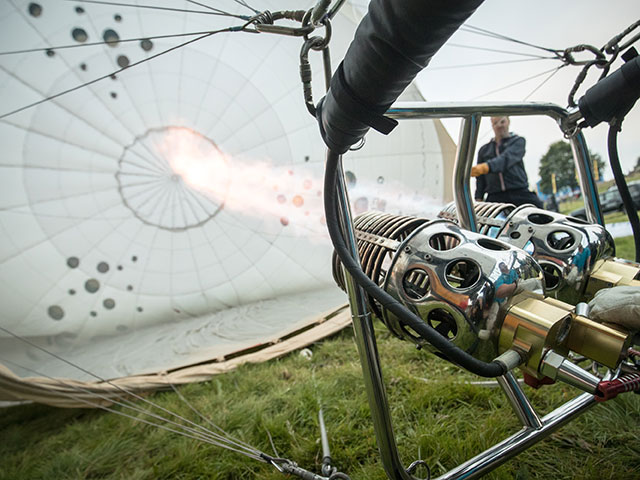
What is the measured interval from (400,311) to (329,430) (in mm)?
994

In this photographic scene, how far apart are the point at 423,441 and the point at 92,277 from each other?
7.74 ft

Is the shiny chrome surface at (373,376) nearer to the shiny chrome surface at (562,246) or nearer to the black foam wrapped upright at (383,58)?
the black foam wrapped upright at (383,58)

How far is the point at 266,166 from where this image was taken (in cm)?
262

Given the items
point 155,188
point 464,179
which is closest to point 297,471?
point 464,179

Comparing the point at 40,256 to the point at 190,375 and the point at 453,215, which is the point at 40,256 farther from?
the point at 453,215

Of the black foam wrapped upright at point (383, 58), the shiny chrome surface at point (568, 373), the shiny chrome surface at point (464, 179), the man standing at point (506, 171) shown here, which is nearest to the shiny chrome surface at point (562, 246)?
the shiny chrome surface at point (464, 179)

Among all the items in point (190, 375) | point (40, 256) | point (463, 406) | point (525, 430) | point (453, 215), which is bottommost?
point (190, 375)

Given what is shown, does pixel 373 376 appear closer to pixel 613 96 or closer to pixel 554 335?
pixel 554 335

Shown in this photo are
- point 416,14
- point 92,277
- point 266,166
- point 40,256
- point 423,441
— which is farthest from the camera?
point 266,166

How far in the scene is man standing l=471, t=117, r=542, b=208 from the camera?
2.17m

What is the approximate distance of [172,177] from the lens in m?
2.41

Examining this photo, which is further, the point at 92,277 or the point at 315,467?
the point at 92,277

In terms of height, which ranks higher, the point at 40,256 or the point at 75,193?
the point at 75,193

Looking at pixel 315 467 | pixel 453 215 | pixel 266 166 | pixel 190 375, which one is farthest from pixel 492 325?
pixel 266 166
